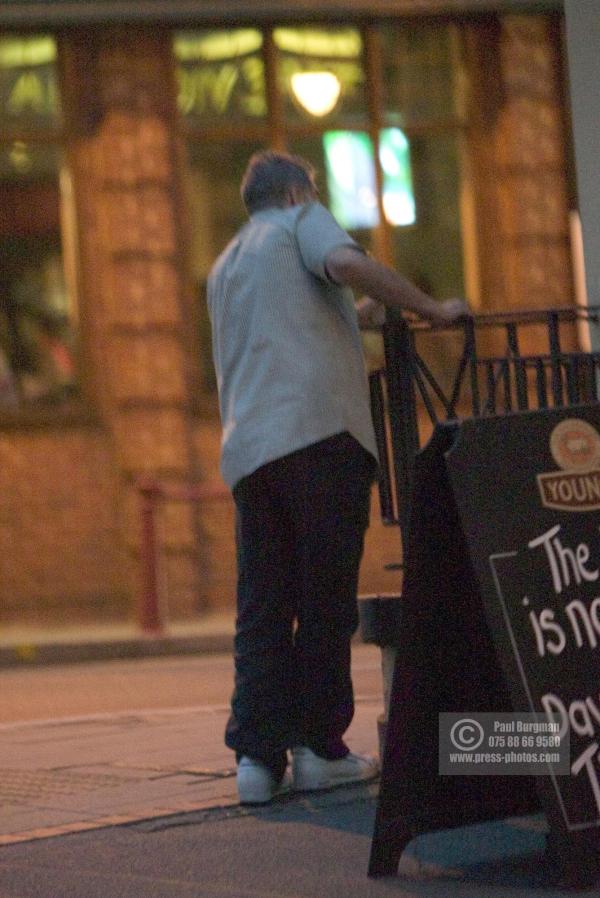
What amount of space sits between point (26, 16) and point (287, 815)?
9.89 metres

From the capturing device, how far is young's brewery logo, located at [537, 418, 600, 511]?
429 cm

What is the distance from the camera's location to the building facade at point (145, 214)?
14.3m

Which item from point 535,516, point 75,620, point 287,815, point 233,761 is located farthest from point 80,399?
point 535,516

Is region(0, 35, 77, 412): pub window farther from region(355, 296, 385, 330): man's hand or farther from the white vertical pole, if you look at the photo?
the white vertical pole

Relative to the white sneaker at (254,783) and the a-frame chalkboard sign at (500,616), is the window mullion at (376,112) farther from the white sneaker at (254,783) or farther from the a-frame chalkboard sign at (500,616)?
the a-frame chalkboard sign at (500,616)

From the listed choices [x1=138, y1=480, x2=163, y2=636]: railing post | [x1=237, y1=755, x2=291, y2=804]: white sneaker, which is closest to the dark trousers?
[x1=237, y1=755, x2=291, y2=804]: white sneaker

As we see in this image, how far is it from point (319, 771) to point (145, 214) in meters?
9.33

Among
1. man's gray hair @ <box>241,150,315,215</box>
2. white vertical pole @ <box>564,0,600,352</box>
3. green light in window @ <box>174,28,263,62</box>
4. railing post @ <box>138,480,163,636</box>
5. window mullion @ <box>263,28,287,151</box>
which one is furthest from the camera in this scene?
window mullion @ <box>263,28,287,151</box>

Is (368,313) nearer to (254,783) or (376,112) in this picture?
(254,783)

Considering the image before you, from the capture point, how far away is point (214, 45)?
14.6 m

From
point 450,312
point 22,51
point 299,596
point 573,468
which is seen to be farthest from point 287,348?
point 22,51

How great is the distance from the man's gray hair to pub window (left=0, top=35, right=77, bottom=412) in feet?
28.9

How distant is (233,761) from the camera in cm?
622

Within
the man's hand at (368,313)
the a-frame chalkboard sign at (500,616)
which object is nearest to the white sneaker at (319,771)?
the a-frame chalkboard sign at (500,616)
